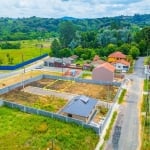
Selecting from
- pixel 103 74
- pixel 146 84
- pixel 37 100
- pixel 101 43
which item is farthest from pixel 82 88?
pixel 101 43

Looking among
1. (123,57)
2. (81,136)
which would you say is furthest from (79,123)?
(123,57)

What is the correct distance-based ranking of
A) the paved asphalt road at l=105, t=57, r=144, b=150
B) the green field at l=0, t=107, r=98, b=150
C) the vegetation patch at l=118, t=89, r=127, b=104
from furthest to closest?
the vegetation patch at l=118, t=89, r=127, b=104 → the paved asphalt road at l=105, t=57, r=144, b=150 → the green field at l=0, t=107, r=98, b=150

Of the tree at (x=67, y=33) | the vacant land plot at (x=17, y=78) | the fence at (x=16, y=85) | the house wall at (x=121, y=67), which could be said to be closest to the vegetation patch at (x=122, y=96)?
the house wall at (x=121, y=67)

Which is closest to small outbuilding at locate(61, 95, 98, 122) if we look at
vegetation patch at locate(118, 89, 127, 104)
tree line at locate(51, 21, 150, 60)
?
vegetation patch at locate(118, 89, 127, 104)

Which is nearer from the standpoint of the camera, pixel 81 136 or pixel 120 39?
pixel 81 136

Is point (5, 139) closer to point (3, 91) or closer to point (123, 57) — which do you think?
point (3, 91)

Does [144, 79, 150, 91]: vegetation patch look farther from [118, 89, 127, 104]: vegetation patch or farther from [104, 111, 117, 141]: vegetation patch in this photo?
[104, 111, 117, 141]: vegetation patch

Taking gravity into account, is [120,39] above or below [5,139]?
above

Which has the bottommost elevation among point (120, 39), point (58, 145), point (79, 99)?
point (58, 145)
